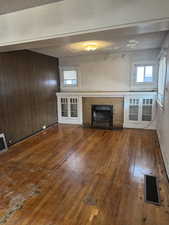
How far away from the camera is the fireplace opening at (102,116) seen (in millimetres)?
5309

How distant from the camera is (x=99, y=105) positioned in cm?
538

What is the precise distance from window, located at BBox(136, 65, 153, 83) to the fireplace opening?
136 centimetres

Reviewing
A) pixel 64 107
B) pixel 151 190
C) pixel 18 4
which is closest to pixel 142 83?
pixel 64 107

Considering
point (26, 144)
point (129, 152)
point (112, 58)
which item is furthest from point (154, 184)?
point (112, 58)

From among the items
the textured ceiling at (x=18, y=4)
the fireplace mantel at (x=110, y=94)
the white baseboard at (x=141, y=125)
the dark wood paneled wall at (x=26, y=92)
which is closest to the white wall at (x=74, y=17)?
the textured ceiling at (x=18, y=4)

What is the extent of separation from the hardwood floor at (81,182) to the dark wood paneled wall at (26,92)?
60cm

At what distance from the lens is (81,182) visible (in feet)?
7.70

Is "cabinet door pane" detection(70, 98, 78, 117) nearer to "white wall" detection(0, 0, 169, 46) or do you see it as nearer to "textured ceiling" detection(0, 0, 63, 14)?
"white wall" detection(0, 0, 169, 46)

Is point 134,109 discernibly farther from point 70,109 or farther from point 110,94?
point 70,109

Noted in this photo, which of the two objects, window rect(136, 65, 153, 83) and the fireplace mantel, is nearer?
the fireplace mantel

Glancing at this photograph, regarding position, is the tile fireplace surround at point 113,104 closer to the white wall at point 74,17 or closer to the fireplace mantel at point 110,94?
the fireplace mantel at point 110,94

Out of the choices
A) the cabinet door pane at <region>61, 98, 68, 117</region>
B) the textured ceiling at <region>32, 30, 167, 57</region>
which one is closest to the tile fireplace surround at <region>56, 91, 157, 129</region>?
the cabinet door pane at <region>61, 98, 68, 117</region>

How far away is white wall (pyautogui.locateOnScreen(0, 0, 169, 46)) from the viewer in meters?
1.56

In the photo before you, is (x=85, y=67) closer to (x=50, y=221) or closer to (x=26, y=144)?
(x=26, y=144)
